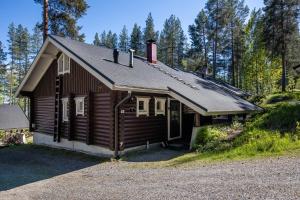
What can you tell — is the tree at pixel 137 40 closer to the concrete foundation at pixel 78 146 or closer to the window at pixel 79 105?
the concrete foundation at pixel 78 146

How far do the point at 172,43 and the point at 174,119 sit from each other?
134 feet

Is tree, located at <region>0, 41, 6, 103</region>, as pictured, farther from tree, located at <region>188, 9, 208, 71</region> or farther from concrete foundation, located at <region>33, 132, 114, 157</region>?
concrete foundation, located at <region>33, 132, 114, 157</region>

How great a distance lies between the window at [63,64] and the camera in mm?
14863

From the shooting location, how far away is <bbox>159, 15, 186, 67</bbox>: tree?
2142 inches

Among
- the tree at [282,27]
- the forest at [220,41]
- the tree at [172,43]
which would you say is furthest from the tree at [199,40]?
the tree at [282,27]

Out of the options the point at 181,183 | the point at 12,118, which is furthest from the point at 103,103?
the point at 12,118

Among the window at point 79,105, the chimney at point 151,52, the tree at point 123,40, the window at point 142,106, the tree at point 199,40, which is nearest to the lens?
the window at point 142,106

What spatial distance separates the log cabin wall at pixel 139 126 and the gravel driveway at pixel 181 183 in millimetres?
2716

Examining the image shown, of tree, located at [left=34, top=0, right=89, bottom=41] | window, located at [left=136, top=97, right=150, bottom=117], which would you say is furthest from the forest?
window, located at [left=136, top=97, right=150, bottom=117]

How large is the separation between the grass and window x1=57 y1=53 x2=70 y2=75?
23.3ft

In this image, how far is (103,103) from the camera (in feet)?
41.8

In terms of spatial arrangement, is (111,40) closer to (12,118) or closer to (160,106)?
(12,118)

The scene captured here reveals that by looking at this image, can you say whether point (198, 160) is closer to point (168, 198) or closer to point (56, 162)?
Answer: point (168, 198)

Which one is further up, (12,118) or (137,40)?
(137,40)
